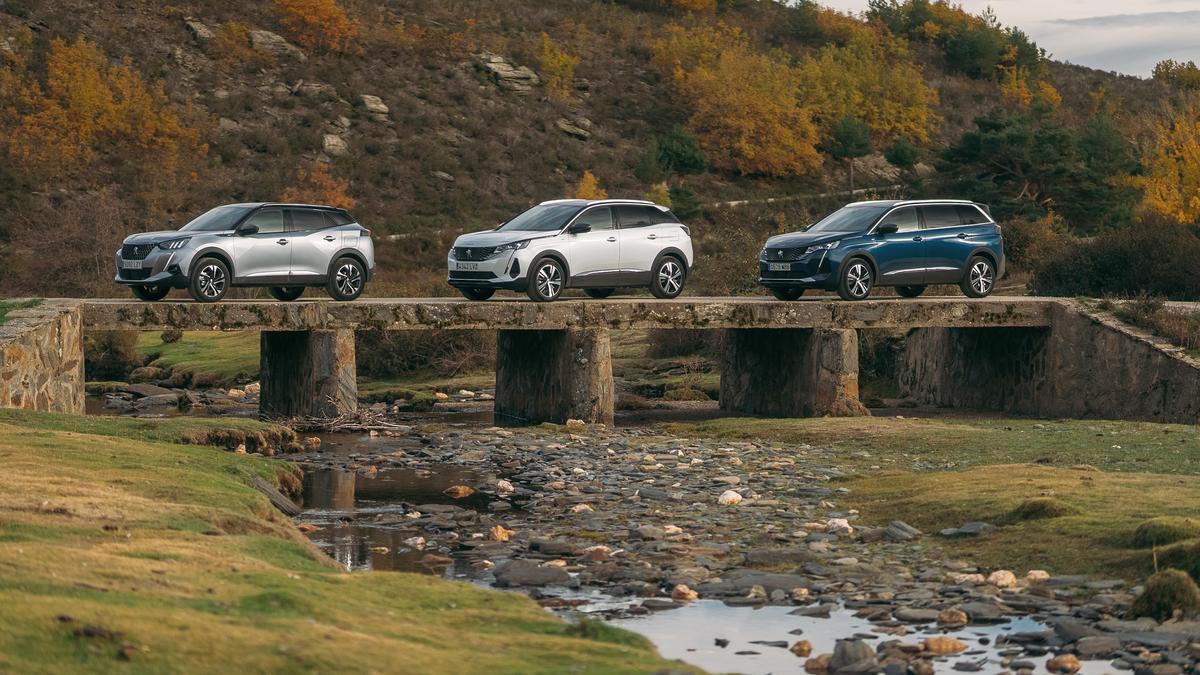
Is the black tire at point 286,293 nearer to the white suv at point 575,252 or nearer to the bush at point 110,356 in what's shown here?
the white suv at point 575,252

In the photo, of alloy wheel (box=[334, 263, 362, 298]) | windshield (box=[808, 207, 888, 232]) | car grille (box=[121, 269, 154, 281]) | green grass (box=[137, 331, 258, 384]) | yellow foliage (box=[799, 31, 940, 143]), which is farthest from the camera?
yellow foliage (box=[799, 31, 940, 143])

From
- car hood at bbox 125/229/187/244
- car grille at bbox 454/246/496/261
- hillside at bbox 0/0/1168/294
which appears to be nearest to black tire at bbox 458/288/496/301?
car grille at bbox 454/246/496/261

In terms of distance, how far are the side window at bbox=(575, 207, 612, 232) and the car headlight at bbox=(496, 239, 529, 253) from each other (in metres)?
1.13

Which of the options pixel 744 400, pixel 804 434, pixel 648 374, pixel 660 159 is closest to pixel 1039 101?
pixel 660 159

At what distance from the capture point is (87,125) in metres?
62.6

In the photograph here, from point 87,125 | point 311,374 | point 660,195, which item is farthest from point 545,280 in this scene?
point 87,125

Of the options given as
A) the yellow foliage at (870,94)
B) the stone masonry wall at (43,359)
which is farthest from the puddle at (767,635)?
the yellow foliage at (870,94)

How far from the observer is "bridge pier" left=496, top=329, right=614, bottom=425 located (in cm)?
2612

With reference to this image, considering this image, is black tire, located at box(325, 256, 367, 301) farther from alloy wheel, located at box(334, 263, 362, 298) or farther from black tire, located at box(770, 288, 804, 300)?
black tire, located at box(770, 288, 804, 300)

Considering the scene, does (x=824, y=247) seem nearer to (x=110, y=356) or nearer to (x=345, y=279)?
(x=345, y=279)

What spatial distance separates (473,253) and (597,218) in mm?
2242

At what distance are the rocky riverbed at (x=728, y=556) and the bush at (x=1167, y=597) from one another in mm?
209

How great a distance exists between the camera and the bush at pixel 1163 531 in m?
12.6

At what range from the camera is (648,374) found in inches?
1404
